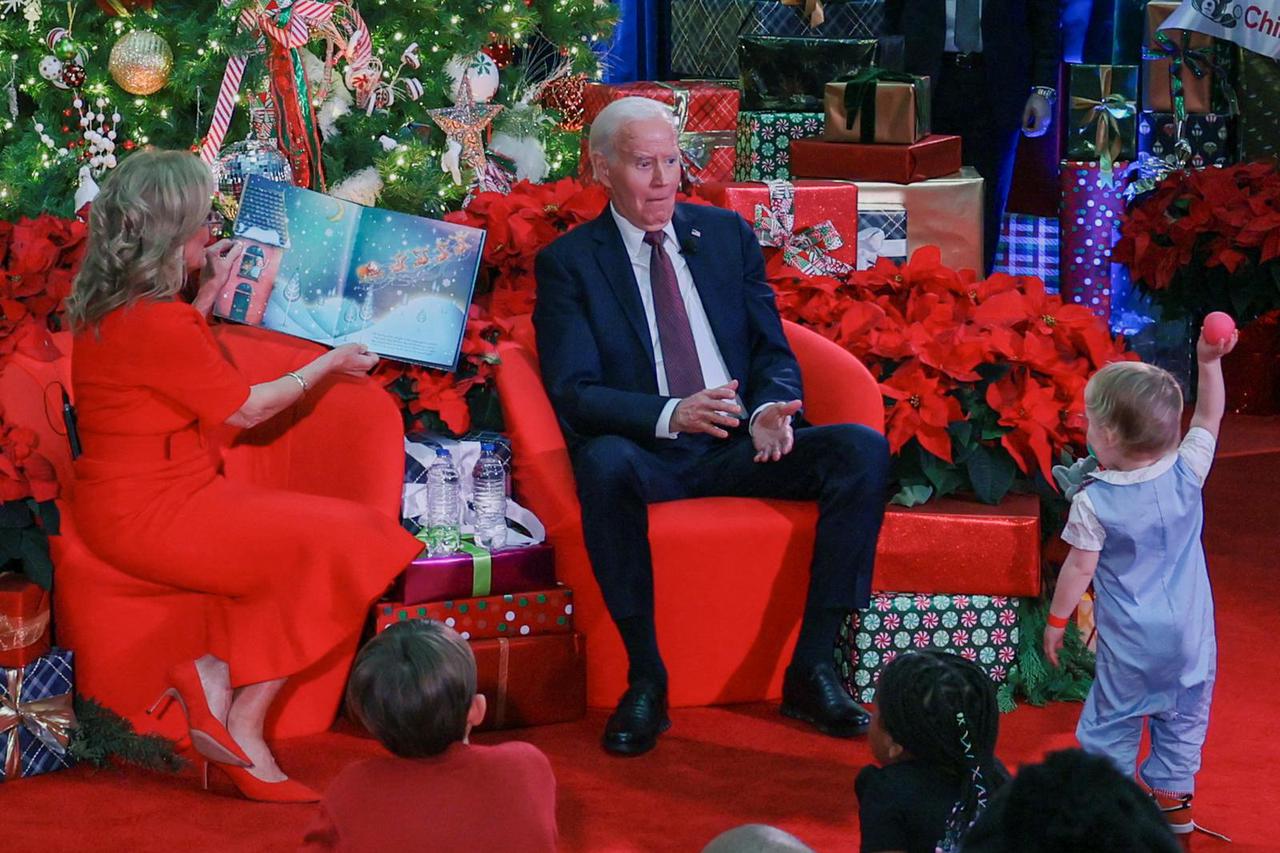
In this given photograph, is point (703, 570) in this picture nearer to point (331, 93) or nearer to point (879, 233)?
point (879, 233)

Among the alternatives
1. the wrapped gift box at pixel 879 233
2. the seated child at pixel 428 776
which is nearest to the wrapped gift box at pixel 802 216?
the wrapped gift box at pixel 879 233

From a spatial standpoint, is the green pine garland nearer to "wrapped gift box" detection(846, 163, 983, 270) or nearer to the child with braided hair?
the child with braided hair

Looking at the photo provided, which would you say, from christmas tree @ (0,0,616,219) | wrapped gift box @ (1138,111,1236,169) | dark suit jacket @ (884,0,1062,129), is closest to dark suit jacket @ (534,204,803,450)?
christmas tree @ (0,0,616,219)

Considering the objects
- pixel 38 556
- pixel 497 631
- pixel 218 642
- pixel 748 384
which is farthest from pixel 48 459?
pixel 748 384

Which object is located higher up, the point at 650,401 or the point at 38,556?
the point at 650,401

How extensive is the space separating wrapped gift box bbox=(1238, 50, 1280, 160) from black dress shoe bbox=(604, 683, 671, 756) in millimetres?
4684

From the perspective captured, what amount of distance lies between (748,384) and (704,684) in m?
0.69

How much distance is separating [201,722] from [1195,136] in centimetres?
514

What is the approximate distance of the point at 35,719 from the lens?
10.9 ft

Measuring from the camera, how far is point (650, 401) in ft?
12.0

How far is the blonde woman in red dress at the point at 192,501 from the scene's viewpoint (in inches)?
126

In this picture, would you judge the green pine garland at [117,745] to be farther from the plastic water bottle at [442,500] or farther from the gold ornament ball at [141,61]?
the gold ornament ball at [141,61]

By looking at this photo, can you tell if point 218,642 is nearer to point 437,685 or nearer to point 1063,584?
point 437,685

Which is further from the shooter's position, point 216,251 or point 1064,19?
point 1064,19
